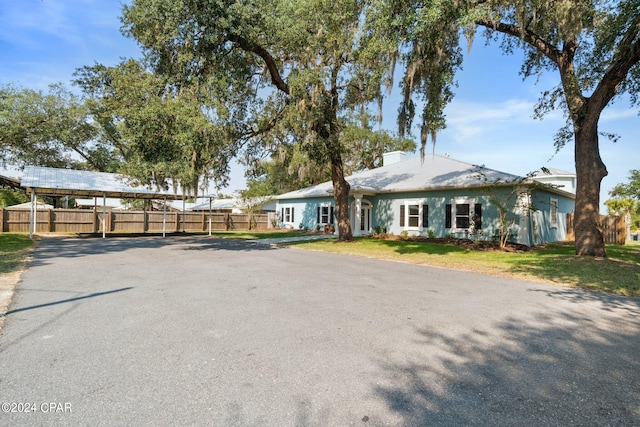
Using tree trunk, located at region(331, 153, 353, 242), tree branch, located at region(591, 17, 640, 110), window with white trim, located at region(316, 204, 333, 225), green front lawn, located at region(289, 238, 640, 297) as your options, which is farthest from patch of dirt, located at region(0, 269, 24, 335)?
window with white trim, located at region(316, 204, 333, 225)

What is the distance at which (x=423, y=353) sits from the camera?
11.2 feet

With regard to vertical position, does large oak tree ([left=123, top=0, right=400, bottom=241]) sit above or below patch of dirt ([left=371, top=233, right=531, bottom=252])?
above

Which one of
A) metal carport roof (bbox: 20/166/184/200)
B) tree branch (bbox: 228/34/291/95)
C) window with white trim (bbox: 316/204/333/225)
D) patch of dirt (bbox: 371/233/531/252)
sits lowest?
patch of dirt (bbox: 371/233/531/252)

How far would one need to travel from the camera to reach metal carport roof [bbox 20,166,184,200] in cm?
1678

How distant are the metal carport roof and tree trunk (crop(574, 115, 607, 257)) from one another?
15.6 meters

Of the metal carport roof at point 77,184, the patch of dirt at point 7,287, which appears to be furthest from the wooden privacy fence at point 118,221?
the patch of dirt at point 7,287

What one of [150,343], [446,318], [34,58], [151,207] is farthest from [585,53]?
[151,207]

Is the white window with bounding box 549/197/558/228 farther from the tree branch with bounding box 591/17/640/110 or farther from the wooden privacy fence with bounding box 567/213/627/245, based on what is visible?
the tree branch with bounding box 591/17/640/110

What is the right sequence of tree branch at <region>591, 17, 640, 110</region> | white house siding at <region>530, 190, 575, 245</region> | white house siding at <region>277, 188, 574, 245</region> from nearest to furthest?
tree branch at <region>591, 17, 640, 110</region>, white house siding at <region>277, 188, 574, 245</region>, white house siding at <region>530, 190, 575, 245</region>

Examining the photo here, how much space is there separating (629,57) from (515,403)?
11.3 m

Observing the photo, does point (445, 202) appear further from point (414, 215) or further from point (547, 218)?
point (547, 218)

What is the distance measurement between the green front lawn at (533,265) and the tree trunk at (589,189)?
578mm

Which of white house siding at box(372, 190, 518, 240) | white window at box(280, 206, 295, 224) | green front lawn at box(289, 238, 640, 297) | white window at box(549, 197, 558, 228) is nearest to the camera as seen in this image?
green front lawn at box(289, 238, 640, 297)

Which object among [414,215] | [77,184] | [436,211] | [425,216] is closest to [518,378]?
[436,211]
